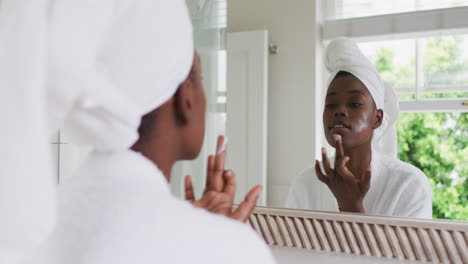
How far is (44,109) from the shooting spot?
1.32 ft

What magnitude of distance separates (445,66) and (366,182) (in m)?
0.24

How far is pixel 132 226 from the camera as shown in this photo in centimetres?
42

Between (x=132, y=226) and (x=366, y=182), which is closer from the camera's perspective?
(x=132, y=226)

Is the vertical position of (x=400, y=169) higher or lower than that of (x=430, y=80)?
lower

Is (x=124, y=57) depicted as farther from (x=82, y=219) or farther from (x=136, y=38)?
(x=82, y=219)

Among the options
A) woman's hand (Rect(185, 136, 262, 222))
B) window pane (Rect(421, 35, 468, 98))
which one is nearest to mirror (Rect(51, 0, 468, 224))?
window pane (Rect(421, 35, 468, 98))

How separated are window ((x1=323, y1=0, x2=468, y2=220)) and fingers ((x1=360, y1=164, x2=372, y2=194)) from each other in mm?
59

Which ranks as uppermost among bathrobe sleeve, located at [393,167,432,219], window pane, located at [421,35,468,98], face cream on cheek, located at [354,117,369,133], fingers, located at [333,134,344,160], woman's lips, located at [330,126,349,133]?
window pane, located at [421,35,468,98]

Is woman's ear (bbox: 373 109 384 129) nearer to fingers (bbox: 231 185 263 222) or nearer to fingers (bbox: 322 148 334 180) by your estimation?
fingers (bbox: 322 148 334 180)

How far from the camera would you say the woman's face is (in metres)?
0.79

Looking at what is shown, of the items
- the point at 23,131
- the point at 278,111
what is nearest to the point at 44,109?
the point at 23,131

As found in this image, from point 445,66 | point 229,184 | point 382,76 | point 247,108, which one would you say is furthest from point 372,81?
point 229,184

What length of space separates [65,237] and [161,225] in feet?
0.34

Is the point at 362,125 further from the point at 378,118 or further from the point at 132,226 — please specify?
the point at 132,226
